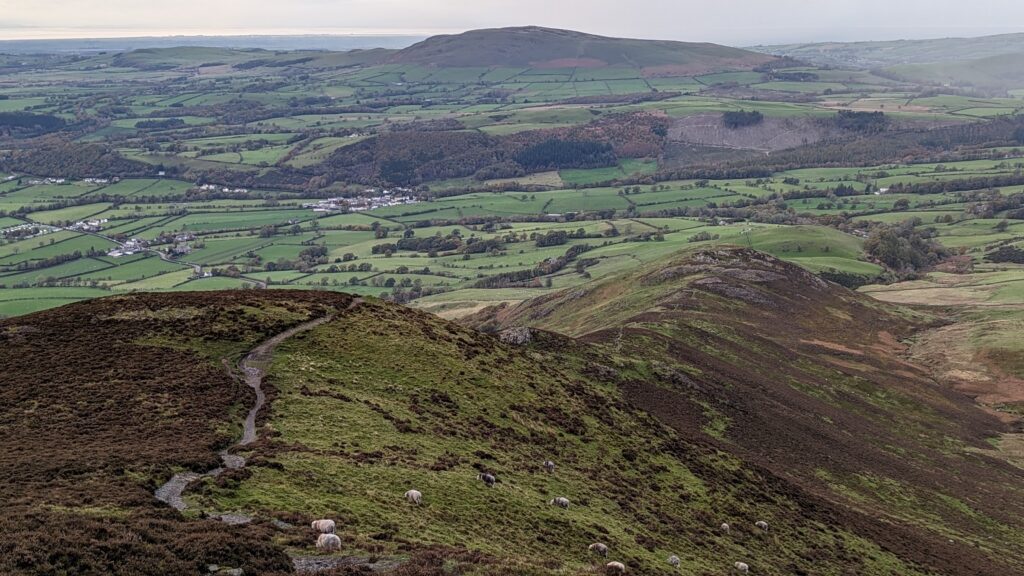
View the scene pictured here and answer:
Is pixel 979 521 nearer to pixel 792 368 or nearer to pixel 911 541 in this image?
pixel 911 541

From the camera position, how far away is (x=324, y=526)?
3497 cm

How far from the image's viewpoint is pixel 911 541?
6266cm

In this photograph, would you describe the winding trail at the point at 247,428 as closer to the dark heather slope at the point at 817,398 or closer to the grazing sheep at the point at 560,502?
the grazing sheep at the point at 560,502

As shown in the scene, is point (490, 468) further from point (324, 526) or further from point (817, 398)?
point (817, 398)

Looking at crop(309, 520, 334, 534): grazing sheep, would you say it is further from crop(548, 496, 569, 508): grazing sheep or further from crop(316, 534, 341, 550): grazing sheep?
crop(548, 496, 569, 508): grazing sheep

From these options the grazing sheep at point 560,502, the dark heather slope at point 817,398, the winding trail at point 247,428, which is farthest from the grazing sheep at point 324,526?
the dark heather slope at point 817,398

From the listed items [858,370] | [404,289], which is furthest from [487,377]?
[404,289]

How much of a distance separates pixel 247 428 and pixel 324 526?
1517 cm

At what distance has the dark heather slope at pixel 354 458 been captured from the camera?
3369cm

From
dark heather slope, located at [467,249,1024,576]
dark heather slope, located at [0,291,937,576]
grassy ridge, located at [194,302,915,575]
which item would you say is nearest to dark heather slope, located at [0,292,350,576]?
dark heather slope, located at [0,291,937,576]

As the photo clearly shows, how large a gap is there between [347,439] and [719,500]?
2768cm

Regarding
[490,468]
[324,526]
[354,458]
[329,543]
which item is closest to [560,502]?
[490,468]

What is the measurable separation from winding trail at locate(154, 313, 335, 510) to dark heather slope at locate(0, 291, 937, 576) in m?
0.67

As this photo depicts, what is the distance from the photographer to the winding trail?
36969 millimetres
